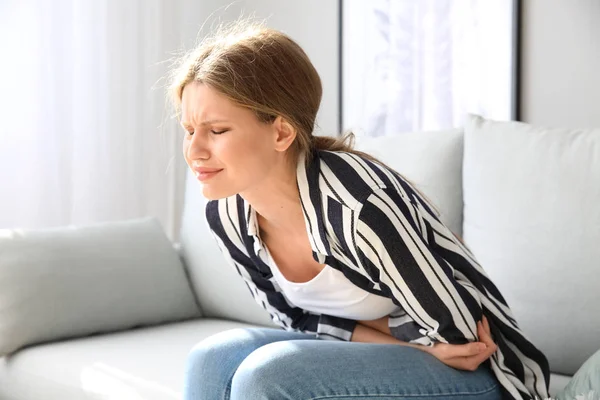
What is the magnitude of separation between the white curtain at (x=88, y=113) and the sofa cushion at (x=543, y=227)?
1.39 meters

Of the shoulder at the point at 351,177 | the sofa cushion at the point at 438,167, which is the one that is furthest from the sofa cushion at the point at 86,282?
the shoulder at the point at 351,177

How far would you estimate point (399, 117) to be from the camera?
2689 millimetres

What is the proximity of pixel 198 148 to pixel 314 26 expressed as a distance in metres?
1.94

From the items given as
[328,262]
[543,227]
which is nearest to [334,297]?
[328,262]

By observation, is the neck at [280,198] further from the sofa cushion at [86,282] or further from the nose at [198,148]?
the sofa cushion at [86,282]

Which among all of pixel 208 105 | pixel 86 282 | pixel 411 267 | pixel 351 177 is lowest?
pixel 86 282

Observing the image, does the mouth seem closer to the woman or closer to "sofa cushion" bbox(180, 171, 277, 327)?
the woman

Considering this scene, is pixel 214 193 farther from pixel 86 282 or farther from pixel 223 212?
pixel 86 282

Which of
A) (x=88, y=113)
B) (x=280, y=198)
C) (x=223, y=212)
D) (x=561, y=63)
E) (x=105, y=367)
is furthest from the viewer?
(x=88, y=113)

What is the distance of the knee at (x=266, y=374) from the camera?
3.63 feet

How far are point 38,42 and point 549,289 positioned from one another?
1943 millimetres

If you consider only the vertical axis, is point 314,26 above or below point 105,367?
above

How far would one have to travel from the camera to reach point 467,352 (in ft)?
4.05

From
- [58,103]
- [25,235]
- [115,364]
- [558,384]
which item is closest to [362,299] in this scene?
[558,384]
